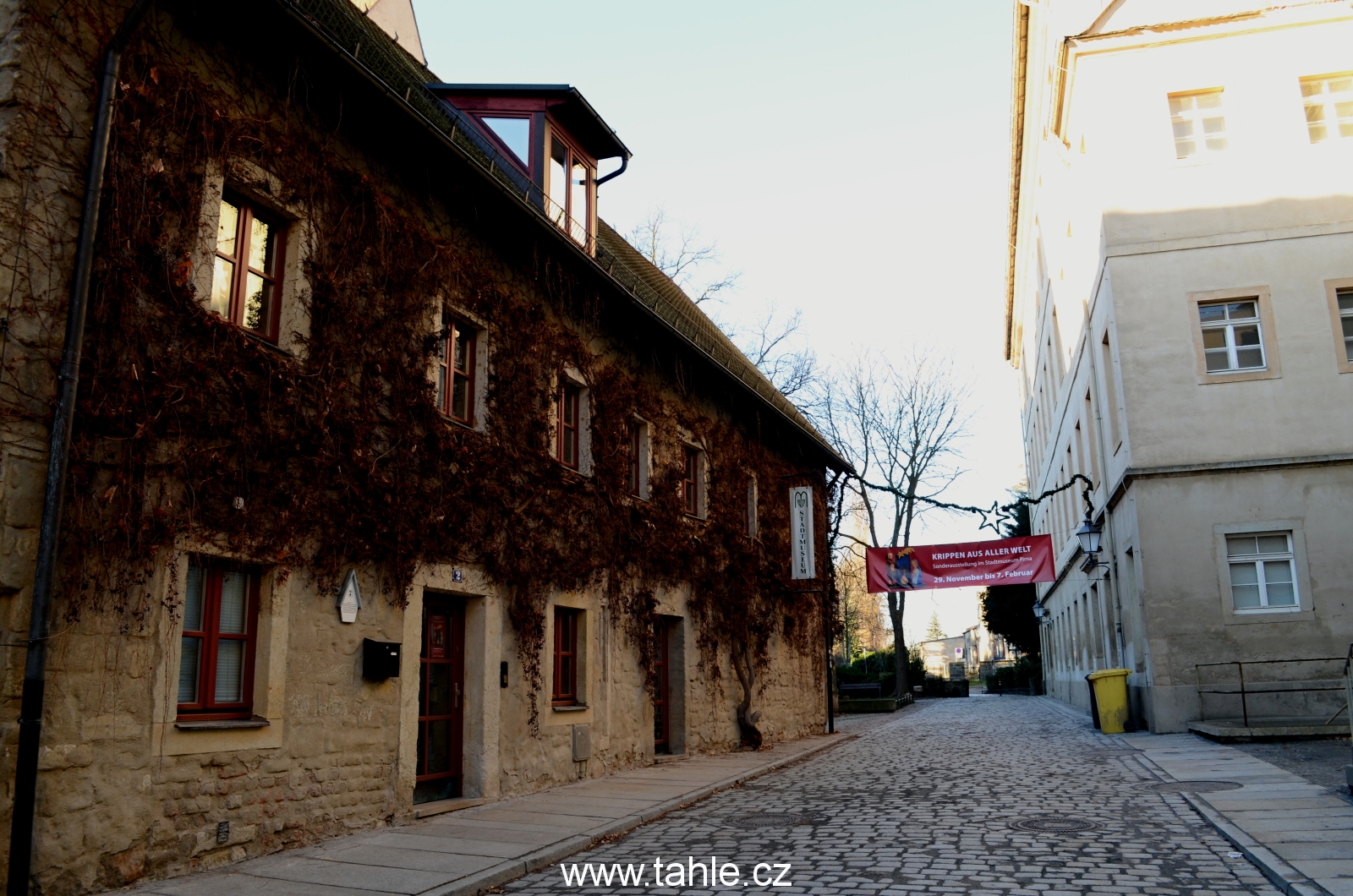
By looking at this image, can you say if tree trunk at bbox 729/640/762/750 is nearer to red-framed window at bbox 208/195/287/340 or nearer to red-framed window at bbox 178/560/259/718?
red-framed window at bbox 178/560/259/718

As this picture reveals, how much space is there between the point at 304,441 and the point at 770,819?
534 centimetres

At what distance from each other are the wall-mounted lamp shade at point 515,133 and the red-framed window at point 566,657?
18.6 ft

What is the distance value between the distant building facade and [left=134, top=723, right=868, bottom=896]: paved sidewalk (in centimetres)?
897

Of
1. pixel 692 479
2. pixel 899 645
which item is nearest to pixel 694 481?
pixel 692 479

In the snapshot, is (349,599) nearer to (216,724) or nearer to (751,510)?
(216,724)

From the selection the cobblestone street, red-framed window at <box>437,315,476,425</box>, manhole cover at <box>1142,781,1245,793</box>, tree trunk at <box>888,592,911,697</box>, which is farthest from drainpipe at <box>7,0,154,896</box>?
tree trunk at <box>888,592,911,697</box>

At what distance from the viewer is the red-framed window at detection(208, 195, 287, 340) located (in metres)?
8.18

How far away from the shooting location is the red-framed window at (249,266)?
818 centimetres

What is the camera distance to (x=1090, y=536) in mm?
20750

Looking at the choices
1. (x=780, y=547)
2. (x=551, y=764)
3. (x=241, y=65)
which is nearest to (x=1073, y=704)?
(x=780, y=547)

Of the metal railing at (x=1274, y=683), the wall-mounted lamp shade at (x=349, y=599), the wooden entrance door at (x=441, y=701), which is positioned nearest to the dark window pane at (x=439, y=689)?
the wooden entrance door at (x=441, y=701)

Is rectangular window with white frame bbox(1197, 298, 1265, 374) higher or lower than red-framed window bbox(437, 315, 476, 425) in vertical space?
higher

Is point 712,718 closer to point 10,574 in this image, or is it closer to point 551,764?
point 551,764

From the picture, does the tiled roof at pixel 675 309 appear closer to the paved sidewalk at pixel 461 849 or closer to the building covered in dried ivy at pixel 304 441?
the building covered in dried ivy at pixel 304 441
